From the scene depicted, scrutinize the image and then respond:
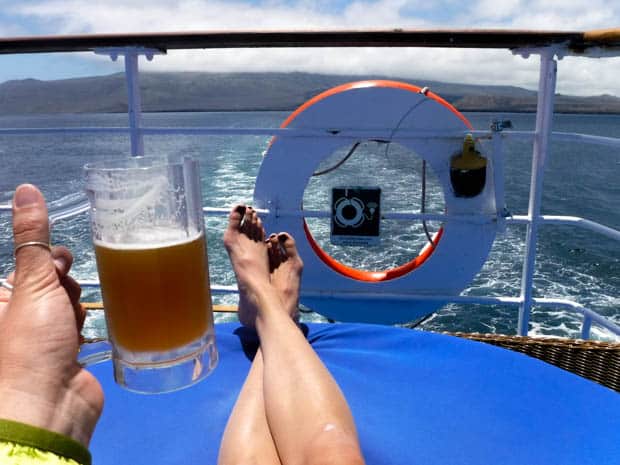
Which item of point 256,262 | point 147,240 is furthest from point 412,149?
point 147,240

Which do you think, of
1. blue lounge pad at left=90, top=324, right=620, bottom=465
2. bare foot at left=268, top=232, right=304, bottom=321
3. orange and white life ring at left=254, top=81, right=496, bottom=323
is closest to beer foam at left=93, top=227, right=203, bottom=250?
blue lounge pad at left=90, top=324, right=620, bottom=465

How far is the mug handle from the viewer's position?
0.61 metres

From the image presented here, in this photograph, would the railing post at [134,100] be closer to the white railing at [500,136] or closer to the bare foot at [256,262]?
the white railing at [500,136]

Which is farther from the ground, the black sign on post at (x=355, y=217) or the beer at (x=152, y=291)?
the beer at (x=152, y=291)

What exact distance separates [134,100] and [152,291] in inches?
54.9

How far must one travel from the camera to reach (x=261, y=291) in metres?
1.37

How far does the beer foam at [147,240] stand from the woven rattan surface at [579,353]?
1204 millimetres

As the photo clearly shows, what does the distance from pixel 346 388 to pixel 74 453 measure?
773 mm

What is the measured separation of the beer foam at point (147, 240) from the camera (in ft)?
2.10

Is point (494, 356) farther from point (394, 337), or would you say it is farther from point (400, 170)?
point (400, 170)

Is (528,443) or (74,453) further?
(528,443)

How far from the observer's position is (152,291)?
2.13 ft

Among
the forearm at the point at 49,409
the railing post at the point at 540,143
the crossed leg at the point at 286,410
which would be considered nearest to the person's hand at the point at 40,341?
the forearm at the point at 49,409

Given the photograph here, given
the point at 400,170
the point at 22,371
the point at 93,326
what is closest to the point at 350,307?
the point at 22,371
